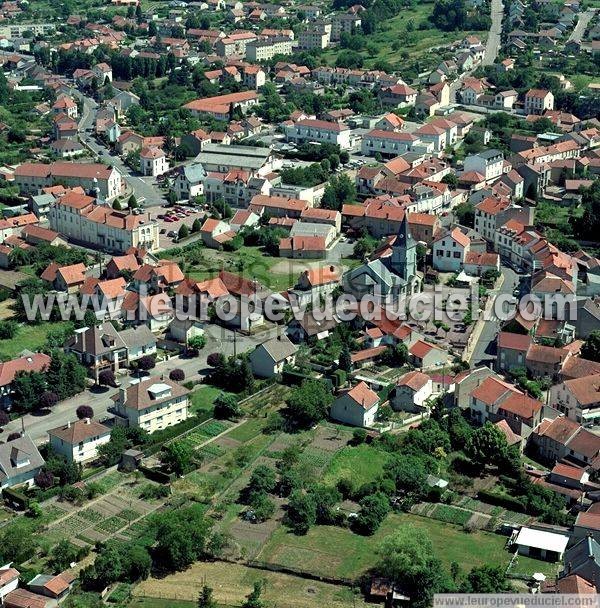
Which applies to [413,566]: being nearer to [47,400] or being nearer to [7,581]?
[7,581]

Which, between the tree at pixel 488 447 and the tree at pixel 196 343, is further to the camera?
the tree at pixel 196 343

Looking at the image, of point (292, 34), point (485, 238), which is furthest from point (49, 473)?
A: point (292, 34)

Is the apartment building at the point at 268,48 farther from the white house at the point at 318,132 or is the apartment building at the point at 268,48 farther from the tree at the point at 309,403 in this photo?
the tree at the point at 309,403

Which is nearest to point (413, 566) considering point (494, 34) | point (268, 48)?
point (268, 48)

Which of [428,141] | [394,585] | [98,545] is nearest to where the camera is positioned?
[394,585]

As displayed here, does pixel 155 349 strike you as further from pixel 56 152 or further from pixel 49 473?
pixel 56 152

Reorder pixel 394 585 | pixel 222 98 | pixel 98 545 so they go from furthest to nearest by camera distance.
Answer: pixel 222 98 < pixel 98 545 < pixel 394 585

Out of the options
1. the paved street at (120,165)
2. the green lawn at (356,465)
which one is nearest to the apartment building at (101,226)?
the paved street at (120,165)
